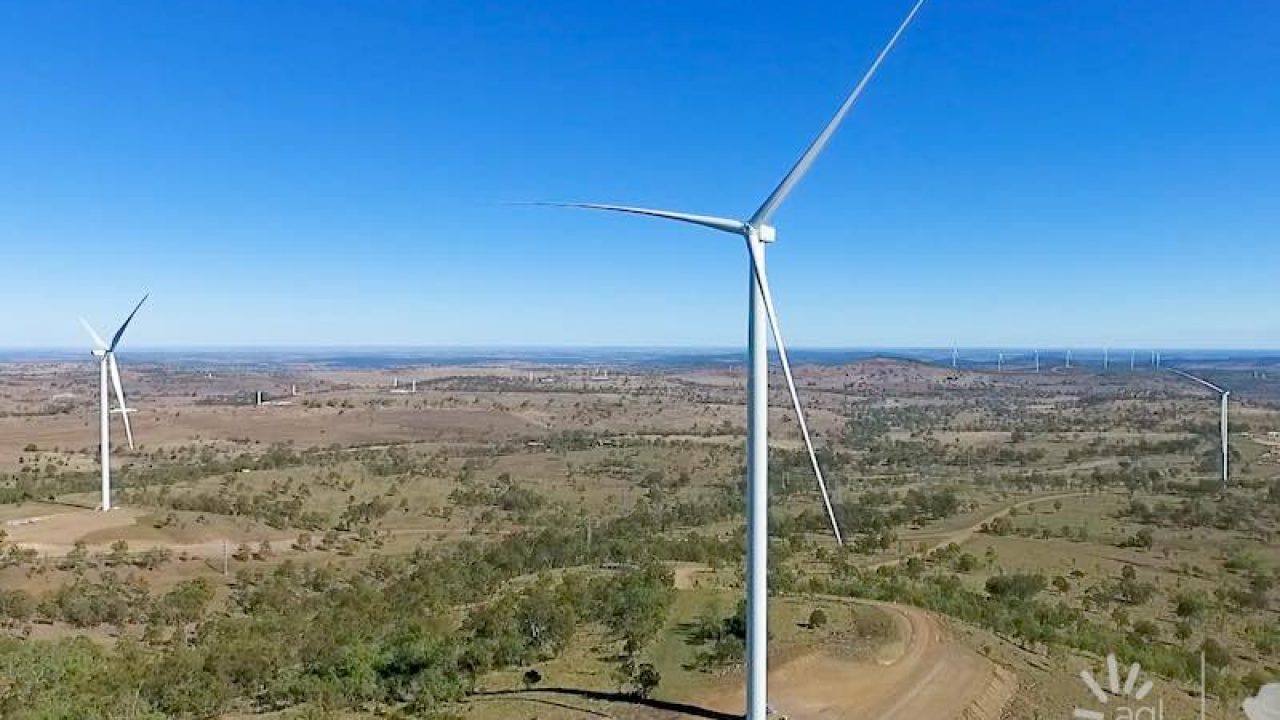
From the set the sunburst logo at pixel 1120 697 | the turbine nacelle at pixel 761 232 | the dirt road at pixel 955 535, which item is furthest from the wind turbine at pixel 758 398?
the dirt road at pixel 955 535

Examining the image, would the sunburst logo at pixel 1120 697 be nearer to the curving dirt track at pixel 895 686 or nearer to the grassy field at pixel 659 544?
the grassy field at pixel 659 544

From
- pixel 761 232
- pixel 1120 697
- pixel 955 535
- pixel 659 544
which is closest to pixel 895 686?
pixel 1120 697

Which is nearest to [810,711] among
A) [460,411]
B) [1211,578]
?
[1211,578]

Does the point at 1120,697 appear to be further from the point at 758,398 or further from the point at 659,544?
the point at 659,544

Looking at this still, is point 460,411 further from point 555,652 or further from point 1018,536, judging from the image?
point 555,652

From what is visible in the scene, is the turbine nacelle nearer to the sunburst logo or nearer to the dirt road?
the sunburst logo

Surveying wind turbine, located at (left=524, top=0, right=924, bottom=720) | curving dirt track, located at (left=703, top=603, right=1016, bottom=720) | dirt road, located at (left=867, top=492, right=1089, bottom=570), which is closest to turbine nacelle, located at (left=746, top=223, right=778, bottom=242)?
wind turbine, located at (left=524, top=0, right=924, bottom=720)
